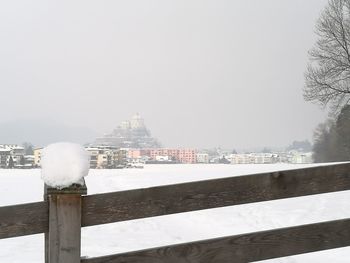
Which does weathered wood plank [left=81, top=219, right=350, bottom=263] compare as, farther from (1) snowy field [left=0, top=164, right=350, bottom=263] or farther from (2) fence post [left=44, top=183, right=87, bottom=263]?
(1) snowy field [left=0, top=164, right=350, bottom=263]

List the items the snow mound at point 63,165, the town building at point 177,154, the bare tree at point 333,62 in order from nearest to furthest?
1. the snow mound at point 63,165
2. the bare tree at point 333,62
3. the town building at point 177,154

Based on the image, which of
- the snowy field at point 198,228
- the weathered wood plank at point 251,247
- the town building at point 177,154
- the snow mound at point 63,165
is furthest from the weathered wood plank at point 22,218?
the town building at point 177,154

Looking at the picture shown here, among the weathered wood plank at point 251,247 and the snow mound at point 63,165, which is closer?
the snow mound at point 63,165

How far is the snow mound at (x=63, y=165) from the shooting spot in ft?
8.80

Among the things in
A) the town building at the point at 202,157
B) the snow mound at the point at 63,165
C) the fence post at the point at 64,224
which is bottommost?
the town building at the point at 202,157

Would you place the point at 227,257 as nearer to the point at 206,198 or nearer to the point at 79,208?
the point at 206,198

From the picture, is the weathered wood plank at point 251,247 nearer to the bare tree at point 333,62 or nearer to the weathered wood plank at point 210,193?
the weathered wood plank at point 210,193

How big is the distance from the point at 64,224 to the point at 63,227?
0.02 m

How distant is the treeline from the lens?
35.2 meters

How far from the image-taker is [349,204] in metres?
13.5

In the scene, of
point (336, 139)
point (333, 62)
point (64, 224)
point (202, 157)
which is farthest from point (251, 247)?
point (202, 157)

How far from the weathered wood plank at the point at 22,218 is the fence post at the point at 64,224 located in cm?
6

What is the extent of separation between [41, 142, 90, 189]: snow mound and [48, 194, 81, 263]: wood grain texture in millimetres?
88

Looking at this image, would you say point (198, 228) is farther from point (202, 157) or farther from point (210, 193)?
point (202, 157)
